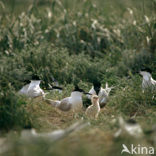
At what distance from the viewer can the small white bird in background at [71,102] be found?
622cm

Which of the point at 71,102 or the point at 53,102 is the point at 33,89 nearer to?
the point at 53,102

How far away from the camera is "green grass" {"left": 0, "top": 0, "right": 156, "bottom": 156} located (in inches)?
158

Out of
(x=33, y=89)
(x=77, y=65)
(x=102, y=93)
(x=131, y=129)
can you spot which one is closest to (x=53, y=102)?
(x=33, y=89)

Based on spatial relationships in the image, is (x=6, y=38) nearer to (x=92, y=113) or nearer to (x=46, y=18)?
(x=46, y=18)

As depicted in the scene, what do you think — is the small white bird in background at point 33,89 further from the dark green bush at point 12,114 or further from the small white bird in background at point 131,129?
the small white bird in background at point 131,129

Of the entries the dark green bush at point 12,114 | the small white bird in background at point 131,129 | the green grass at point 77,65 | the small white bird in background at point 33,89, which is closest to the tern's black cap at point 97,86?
the green grass at point 77,65

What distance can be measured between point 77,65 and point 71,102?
1.77 meters

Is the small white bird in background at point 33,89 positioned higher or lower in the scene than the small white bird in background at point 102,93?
higher

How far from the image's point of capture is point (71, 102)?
621 cm

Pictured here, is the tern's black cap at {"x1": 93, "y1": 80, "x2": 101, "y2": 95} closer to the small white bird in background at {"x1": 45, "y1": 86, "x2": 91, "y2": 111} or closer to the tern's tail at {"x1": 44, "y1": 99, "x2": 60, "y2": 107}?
the small white bird in background at {"x1": 45, "y1": 86, "x2": 91, "y2": 111}

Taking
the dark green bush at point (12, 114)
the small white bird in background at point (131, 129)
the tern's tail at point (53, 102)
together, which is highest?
the small white bird in background at point (131, 129)

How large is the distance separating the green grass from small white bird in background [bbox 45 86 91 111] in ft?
0.86

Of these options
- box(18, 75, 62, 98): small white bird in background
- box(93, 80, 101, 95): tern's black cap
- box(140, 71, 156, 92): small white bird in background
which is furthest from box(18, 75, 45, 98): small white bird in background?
box(140, 71, 156, 92): small white bird in background

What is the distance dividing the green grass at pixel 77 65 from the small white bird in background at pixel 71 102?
0.86ft
